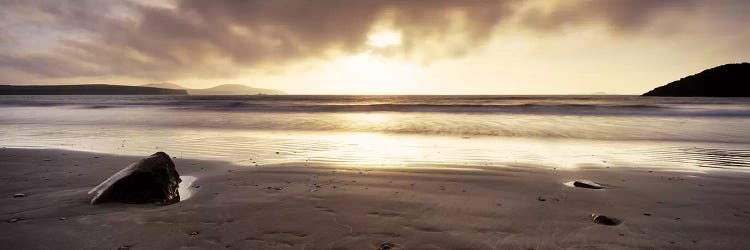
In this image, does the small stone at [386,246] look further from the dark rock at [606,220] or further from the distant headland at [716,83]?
the distant headland at [716,83]

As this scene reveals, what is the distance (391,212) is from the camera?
4.41 m

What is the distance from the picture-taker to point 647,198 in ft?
16.7

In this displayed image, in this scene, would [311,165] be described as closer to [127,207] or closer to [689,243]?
[127,207]

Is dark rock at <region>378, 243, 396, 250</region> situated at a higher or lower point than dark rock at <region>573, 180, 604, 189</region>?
higher

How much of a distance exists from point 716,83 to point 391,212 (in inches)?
5922

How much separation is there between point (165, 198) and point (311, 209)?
1973mm

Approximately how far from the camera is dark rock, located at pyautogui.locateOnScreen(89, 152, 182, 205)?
4.79 meters

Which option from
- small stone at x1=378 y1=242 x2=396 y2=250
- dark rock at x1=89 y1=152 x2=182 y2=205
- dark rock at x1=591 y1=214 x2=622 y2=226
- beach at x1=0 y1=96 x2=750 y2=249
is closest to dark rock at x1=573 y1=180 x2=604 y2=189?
beach at x1=0 y1=96 x2=750 y2=249

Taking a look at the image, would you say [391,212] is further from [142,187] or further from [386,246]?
[142,187]

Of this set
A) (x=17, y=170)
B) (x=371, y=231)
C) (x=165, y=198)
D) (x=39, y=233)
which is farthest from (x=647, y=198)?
(x=17, y=170)

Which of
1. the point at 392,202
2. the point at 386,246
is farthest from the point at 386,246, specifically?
the point at 392,202

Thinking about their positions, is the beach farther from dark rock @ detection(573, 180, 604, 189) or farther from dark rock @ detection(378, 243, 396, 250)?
dark rock @ detection(573, 180, 604, 189)

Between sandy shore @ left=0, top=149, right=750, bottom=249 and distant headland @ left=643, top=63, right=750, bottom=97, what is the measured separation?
138 metres

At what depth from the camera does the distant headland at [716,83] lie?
109 meters
